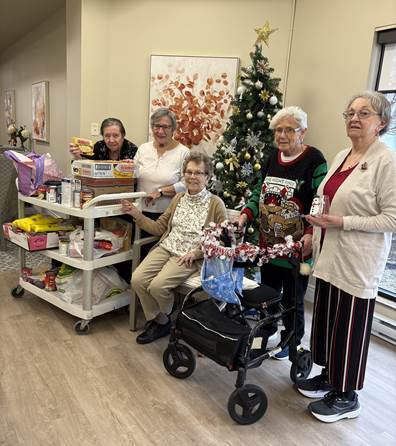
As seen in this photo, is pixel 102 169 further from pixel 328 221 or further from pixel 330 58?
pixel 330 58

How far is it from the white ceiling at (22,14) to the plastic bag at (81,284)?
409 centimetres

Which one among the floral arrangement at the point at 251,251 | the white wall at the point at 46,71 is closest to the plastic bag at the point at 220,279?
the floral arrangement at the point at 251,251

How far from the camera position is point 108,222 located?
2.72 meters

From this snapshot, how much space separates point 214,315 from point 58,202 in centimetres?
130

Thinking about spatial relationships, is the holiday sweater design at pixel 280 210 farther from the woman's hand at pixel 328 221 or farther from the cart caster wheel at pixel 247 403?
the cart caster wheel at pixel 247 403

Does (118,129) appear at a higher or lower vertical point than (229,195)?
higher

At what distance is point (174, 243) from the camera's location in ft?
7.97

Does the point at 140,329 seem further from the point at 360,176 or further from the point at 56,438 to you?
the point at 360,176

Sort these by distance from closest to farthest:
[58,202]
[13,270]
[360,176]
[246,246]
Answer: [360,176] < [246,246] < [58,202] < [13,270]

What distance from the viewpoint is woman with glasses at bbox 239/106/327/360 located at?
198 cm

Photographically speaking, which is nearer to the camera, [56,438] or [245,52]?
[56,438]

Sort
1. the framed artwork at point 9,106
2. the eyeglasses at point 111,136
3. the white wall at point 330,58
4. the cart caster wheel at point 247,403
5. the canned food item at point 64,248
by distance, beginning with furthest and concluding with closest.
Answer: the framed artwork at point 9,106 < the white wall at point 330,58 < the eyeglasses at point 111,136 < the canned food item at point 64,248 < the cart caster wheel at point 247,403

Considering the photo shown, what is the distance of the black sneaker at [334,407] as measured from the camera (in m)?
1.87

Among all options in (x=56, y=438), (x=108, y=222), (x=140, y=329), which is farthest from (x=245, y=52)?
(x=56, y=438)
